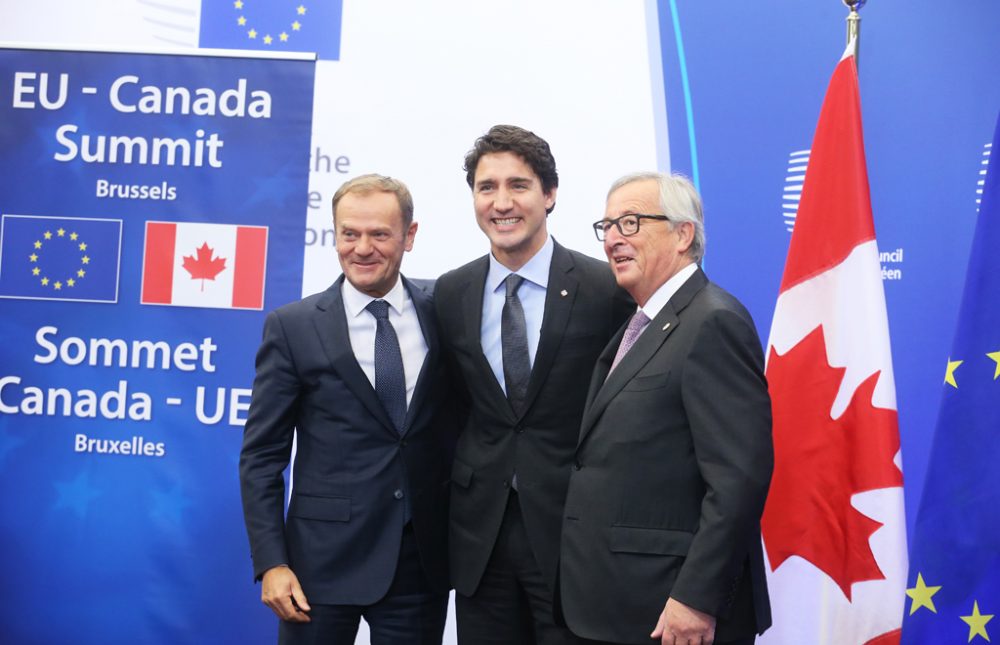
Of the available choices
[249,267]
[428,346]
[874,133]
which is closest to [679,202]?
[428,346]

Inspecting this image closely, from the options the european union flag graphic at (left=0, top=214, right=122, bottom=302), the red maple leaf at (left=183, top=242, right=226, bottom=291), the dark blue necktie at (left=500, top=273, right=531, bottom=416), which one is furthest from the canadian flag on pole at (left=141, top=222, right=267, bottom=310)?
the dark blue necktie at (left=500, top=273, right=531, bottom=416)

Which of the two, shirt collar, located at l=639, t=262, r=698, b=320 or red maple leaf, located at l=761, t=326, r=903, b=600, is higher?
shirt collar, located at l=639, t=262, r=698, b=320

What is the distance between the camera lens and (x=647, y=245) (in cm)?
206

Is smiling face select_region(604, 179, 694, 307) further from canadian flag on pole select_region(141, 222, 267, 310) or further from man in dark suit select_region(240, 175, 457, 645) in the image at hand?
canadian flag on pole select_region(141, 222, 267, 310)

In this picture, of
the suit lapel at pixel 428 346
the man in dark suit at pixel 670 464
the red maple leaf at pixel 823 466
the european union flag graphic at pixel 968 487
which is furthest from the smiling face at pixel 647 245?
the red maple leaf at pixel 823 466

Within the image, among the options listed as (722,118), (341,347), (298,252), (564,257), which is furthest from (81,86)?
(722,118)

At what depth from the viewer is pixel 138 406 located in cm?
320

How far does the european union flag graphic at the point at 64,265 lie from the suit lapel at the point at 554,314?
1633 millimetres

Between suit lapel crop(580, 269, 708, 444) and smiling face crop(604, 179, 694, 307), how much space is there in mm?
71

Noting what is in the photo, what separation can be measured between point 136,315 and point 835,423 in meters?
2.26

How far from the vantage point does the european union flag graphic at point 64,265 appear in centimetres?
319

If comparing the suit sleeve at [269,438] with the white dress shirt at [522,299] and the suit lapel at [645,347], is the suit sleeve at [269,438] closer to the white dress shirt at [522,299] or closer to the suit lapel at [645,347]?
the white dress shirt at [522,299]

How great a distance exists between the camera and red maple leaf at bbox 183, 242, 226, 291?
10.5ft

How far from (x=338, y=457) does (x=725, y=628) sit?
0.94 meters
